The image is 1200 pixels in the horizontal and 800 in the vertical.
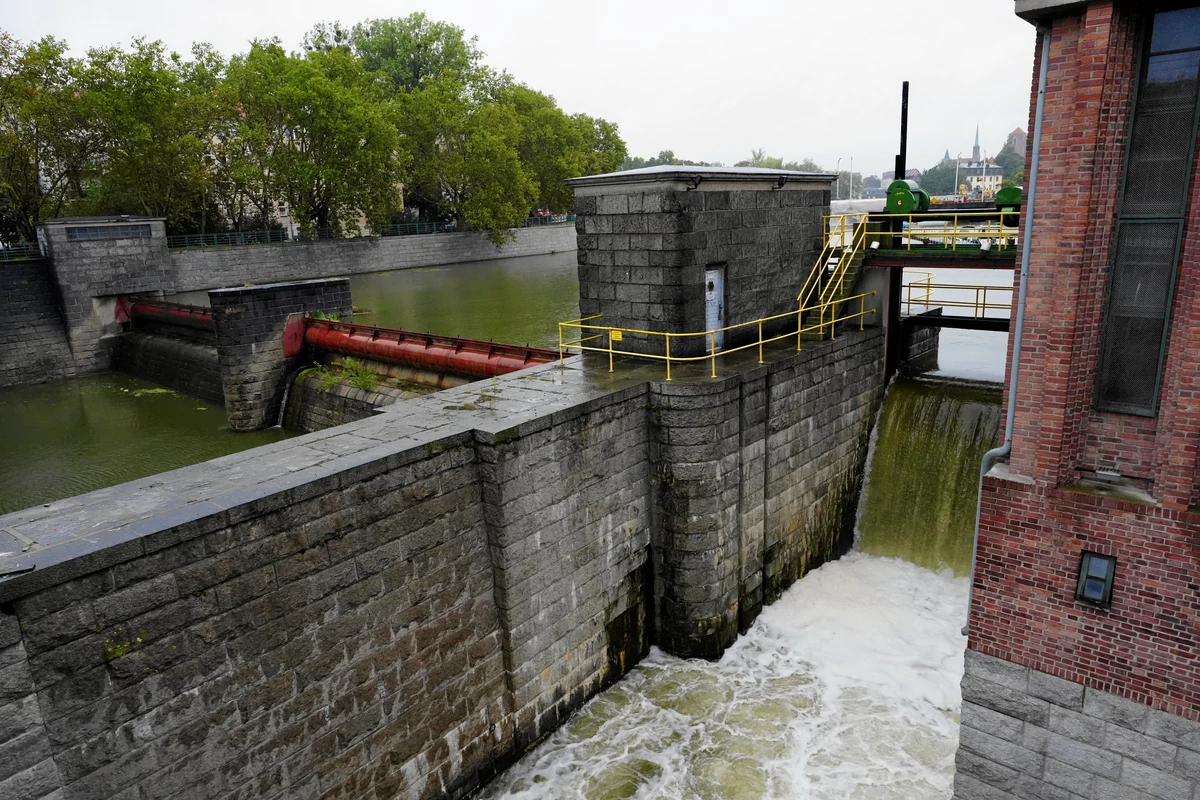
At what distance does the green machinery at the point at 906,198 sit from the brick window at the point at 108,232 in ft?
83.2

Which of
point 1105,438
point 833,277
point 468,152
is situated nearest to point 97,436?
point 833,277

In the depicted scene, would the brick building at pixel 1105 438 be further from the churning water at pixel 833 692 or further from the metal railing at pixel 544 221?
the metal railing at pixel 544 221

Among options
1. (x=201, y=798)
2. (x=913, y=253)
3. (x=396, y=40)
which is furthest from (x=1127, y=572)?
(x=396, y=40)

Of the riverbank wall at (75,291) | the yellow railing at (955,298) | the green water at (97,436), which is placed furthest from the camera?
the riverbank wall at (75,291)

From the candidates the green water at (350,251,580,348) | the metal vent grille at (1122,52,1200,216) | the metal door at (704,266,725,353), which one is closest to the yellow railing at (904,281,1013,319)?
the metal vent grille at (1122,52,1200,216)

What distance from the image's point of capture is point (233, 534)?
6195 millimetres

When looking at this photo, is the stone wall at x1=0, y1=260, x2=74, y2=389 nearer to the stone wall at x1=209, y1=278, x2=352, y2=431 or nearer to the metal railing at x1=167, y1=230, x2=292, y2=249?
the stone wall at x1=209, y1=278, x2=352, y2=431

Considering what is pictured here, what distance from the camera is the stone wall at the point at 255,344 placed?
60.1ft

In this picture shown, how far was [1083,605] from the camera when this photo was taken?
6305 millimetres

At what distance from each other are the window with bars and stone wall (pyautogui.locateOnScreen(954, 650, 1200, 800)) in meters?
2.48

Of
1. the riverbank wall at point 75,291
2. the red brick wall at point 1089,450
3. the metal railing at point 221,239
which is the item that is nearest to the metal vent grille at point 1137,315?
the red brick wall at point 1089,450

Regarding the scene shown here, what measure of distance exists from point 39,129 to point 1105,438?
38101 millimetres

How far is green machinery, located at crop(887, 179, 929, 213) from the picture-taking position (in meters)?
14.6

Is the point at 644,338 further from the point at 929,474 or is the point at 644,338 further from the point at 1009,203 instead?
the point at 1009,203
